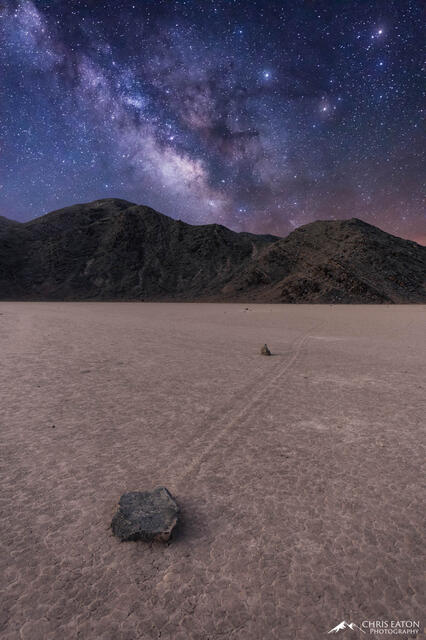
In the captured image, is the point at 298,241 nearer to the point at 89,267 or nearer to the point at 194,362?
the point at 89,267

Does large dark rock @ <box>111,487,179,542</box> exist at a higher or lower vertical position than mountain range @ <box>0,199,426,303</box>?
lower

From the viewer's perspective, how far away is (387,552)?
2.31 metres

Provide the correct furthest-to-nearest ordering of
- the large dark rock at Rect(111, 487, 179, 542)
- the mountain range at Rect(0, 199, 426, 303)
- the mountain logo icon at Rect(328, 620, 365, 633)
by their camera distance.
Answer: the mountain range at Rect(0, 199, 426, 303) → the large dark rock at Rect(111, 487, 179, 542) → the mountain logo icon at Rect(328, 620, 365, 633)

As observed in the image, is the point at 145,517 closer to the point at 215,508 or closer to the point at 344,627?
the point at 215,508

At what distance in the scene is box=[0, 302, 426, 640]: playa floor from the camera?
1.89m

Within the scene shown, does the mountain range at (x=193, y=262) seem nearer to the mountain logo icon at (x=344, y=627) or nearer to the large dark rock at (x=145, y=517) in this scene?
the large dark rock at (x=145, y=517)

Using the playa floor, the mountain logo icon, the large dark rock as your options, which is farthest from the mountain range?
the mountain logo icon

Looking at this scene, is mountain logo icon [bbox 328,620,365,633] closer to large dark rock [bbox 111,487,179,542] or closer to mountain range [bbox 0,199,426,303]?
large dark rock [bbox 111,487,179,542]

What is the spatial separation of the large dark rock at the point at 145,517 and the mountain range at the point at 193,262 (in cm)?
6313

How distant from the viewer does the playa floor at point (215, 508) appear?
1887mm

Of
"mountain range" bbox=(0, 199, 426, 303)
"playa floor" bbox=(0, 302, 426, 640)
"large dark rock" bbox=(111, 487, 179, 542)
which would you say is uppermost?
"mountain range" bbox=(0, 199, 426, 303)

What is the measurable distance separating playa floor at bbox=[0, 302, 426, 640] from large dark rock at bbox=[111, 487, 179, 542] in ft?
0.26

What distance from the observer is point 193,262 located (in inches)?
3479

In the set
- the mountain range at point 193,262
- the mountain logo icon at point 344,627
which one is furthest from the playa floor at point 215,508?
the mountain range at point 193,262
